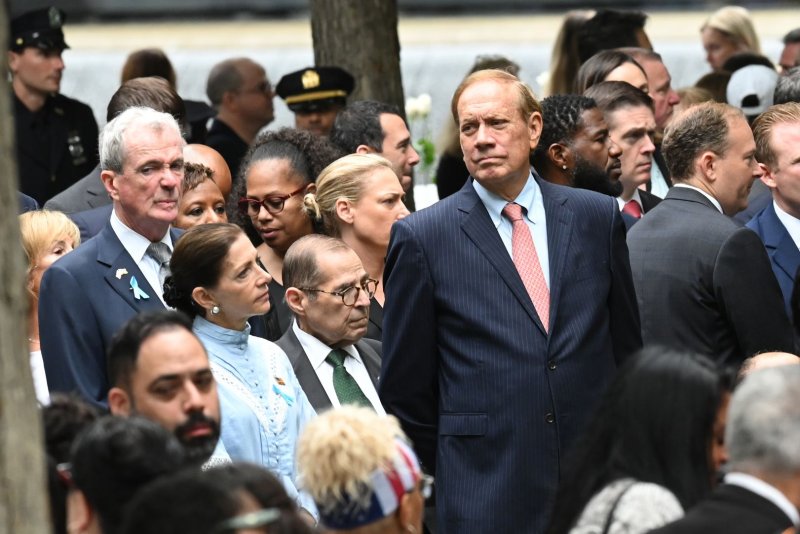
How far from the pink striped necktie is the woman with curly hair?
152cm

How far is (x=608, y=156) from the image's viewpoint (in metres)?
8.50

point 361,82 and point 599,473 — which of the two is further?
point 361,82

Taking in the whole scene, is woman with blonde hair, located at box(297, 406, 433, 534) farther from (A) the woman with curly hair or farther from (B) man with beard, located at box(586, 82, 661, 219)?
(B) man with beard, located at box(586, 82, 661, 219)

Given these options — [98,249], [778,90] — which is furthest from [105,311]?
[778,90]

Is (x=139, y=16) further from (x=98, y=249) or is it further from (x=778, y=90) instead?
(x=98, y=249)

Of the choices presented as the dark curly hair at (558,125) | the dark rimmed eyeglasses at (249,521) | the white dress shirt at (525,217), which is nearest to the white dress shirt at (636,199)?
the dark curly hair at (558,125)

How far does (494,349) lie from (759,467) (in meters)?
2.17

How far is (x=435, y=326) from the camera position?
22.0 feet

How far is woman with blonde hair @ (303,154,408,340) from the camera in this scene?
795 centimetres

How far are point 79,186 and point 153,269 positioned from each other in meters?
1.95

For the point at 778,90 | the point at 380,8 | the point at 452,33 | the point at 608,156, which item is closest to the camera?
the point at 608,156

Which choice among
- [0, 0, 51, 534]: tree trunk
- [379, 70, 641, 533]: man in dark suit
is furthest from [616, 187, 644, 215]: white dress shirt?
[0, 0, 51, 534]: tree trunk

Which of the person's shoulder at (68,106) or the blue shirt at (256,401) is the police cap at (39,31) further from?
the blue shirt at (256,401)

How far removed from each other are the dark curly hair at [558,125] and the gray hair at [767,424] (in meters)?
3.96
